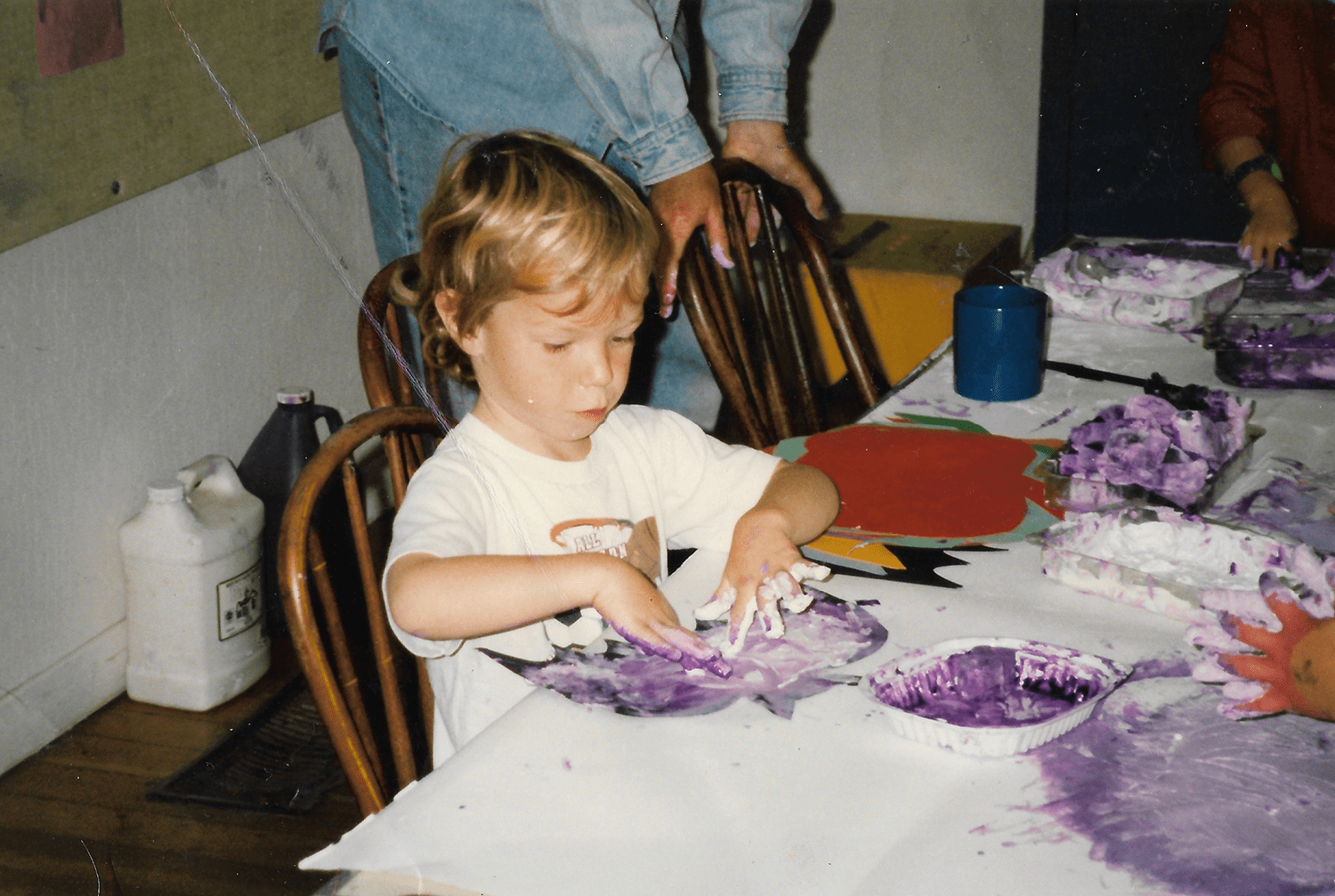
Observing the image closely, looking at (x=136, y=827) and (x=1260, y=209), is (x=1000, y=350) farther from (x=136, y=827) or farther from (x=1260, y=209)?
(x=136, y=827)

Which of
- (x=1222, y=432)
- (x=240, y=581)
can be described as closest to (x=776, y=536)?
(x=1222, y=432)

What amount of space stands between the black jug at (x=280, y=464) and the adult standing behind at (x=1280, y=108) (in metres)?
1.57

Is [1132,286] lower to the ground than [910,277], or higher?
higher

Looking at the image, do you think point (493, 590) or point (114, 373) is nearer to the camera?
point (493, 590)

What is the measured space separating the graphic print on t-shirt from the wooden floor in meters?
0.66

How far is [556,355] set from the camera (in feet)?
3.24

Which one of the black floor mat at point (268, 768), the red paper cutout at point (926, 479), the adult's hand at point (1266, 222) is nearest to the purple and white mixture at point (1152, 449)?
the red paper cutout at point (926, 479)

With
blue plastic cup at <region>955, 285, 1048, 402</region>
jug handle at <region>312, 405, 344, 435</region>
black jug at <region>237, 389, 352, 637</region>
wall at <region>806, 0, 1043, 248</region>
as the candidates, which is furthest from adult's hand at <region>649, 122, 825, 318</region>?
wall at <region>806, 0, 1043, 248</region>

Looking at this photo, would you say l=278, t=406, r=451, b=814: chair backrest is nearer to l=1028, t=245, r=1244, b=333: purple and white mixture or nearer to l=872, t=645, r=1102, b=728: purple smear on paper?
l=872, t=645, r=1102, b=728: purple smear on paper

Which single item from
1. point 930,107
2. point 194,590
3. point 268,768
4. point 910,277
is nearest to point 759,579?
point 268,768

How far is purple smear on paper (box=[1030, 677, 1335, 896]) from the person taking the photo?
0.61 m

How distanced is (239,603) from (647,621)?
135cm

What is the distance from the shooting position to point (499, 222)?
97cm

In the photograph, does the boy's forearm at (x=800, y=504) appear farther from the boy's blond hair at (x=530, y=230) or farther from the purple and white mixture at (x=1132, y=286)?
the purple and white mixture at (x=1132, y=286)
